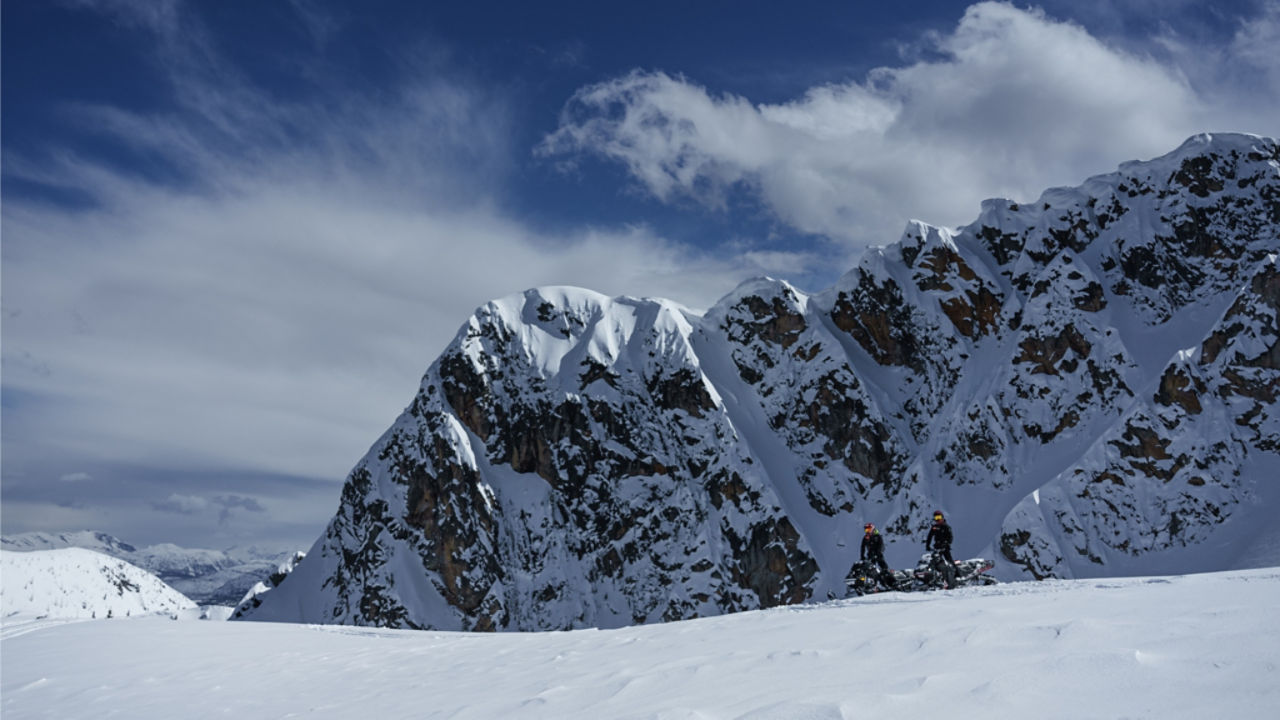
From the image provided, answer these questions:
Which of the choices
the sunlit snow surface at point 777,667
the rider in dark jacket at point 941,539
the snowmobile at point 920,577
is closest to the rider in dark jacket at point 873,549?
the snowmobile at point 920,577

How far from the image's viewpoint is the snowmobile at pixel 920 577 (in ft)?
75.0

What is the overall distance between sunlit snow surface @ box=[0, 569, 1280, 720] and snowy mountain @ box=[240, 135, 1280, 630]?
79435 millimetres

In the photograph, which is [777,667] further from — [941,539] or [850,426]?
[850,426]

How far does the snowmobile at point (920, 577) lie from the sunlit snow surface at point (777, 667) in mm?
8594

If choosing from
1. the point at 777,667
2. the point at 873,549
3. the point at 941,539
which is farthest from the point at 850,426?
the point at 777,667

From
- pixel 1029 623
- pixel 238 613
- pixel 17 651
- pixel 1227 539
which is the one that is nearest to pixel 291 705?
pixel 1029 623

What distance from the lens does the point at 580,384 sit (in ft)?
414

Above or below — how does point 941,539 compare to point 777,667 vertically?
below

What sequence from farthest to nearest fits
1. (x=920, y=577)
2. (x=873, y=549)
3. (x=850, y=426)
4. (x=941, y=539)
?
(x=850, y=426), (x=873, y=549), (x=920, y=577), (x=941, y=539)

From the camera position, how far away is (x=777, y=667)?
8156mm

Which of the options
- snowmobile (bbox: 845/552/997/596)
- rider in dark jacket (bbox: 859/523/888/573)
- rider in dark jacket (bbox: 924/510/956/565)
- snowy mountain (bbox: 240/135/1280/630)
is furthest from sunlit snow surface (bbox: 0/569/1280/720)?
snowy mountain (bbox: 240/135/1280/630)

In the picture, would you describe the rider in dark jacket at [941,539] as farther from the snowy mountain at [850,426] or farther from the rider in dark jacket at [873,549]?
the snowy mountain at [850,426]

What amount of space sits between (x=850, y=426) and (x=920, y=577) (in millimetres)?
97721

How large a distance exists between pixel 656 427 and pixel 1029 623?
380 feet
